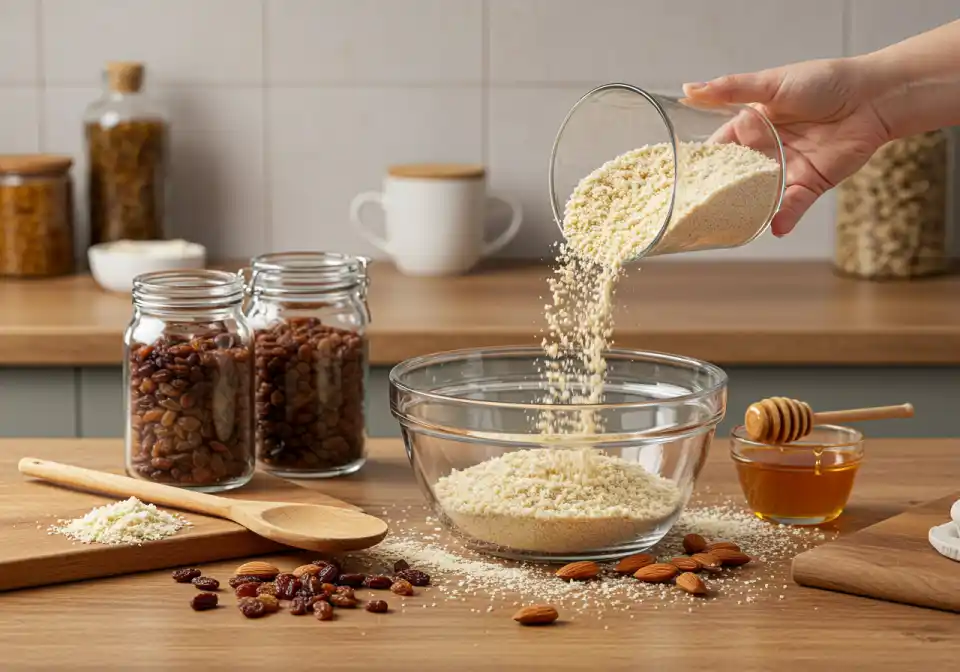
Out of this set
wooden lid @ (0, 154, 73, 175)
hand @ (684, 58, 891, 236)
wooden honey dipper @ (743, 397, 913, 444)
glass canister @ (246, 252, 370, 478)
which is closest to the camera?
wooden honey dipper @ (743, 397, 913, 444)

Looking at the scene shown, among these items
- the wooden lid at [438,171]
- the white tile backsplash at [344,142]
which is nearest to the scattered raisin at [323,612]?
the wooden lid at [438,171]

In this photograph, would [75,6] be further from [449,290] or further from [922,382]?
[922,382]

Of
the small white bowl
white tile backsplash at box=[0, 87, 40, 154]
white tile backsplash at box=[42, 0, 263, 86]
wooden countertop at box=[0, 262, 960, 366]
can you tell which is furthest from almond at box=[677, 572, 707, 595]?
white tile backsplash at box=[0, 87, 40, 154]

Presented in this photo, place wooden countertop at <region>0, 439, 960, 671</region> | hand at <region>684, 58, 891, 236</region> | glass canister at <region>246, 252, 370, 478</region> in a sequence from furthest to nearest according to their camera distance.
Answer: hand at <region>684, 58, 891, 236</region> → glass canister at <region>246, 252, 370, 478</region> → wooden countertop at <region>0, 439, 960, 671</region>

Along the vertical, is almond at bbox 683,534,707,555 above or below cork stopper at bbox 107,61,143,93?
below

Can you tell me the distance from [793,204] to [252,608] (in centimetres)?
89

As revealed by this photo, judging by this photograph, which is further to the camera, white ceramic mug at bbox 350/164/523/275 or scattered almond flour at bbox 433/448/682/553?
white ceramic mug at bbox 350/164/523/275

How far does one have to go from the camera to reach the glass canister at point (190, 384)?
1.30 m

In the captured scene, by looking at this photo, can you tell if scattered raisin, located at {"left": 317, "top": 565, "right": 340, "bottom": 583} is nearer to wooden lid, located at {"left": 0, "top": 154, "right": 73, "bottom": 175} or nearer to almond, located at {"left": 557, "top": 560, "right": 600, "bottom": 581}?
almond, located at {"left": 557, "top": 560, "right": 600, "bottom": 581}

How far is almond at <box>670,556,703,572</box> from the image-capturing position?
1.14m

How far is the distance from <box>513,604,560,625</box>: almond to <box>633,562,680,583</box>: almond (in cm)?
12

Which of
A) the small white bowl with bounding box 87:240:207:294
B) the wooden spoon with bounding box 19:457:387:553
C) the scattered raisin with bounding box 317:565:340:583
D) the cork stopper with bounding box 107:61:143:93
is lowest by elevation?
the scattered raisin with bounding box 317:565:340:583

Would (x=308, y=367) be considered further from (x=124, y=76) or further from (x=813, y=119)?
(x=124, y=76)

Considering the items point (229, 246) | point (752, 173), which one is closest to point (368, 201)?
point (229, 246)
